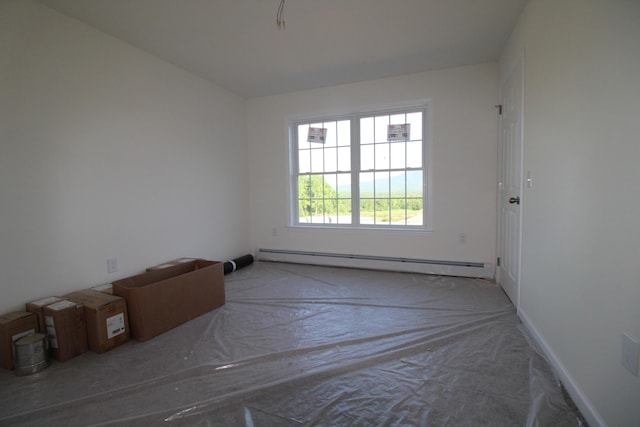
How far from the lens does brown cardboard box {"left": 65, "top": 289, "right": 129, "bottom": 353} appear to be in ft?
6.77

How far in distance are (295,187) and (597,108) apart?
3.65 meters

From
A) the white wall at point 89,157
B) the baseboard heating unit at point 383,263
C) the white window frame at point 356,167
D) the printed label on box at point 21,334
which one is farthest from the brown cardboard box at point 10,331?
the white window frame at point 356,167

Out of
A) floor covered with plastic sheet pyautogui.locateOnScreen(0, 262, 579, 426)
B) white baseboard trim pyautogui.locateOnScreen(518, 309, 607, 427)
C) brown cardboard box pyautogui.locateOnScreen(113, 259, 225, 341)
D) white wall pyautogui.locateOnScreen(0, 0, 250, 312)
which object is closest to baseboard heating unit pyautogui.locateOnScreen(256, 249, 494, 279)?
floor covered with plastic sheet pyautogui.locateOnScreen(0, 262, 579, 426)

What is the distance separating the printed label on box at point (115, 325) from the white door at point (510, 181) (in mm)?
3181

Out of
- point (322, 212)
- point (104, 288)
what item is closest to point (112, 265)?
point (104, 288)

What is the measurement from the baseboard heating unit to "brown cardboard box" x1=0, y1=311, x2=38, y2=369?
2924mm

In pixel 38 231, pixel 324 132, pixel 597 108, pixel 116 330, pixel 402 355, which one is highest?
pixel 324 132

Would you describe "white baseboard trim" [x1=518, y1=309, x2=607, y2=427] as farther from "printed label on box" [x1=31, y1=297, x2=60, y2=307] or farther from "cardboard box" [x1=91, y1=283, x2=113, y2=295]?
"printed label on box" [x1=31, y1=297, x2=60, y2=307]

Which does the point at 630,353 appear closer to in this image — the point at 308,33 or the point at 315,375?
the point at 315,375

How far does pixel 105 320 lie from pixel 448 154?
3.77 m

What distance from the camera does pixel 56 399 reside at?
5.30 feet

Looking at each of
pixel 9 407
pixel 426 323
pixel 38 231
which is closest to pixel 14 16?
pixel 38 231

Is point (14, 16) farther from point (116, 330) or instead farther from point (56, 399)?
point (56, 399)

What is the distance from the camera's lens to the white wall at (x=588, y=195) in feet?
3.73
